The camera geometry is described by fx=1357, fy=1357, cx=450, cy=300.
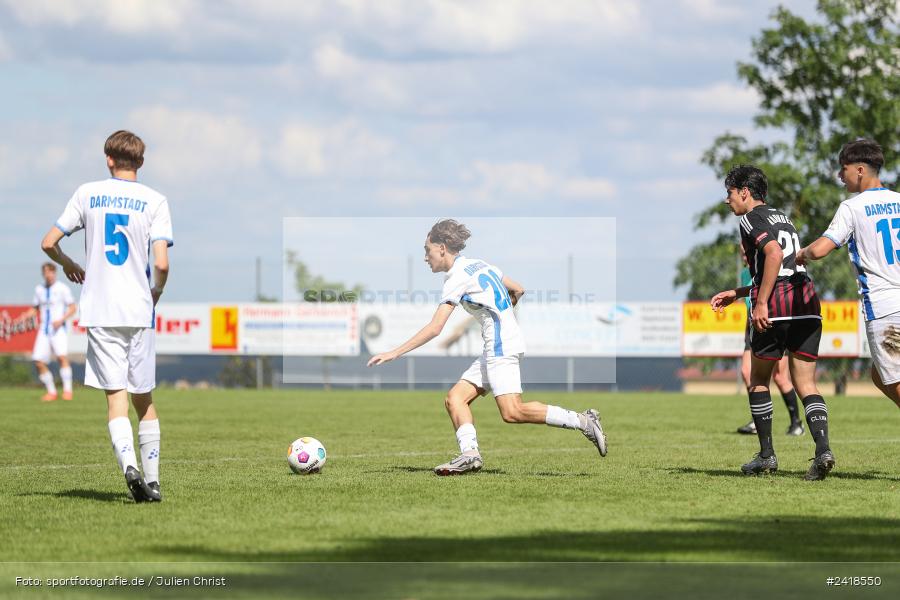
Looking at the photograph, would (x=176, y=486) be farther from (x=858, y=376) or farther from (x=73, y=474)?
(x=858, y=376)

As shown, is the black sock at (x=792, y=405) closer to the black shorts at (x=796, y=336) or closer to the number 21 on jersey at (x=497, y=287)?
the black shorts at (x=796, y=336)

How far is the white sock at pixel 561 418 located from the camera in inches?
384

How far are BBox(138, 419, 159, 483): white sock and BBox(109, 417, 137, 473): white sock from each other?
83mm

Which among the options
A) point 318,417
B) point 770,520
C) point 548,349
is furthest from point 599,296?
point 770,520

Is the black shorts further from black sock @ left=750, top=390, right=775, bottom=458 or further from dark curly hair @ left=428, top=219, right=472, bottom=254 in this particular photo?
dark curly hair @ left=428, top=219, right=472, bottom=254

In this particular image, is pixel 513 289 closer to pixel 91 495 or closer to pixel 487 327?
pixel 487 327

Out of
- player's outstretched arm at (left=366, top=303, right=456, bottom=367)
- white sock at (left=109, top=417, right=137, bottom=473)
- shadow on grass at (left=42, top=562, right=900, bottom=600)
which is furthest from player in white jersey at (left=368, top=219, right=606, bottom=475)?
shadow on grass at (left=42, top=562, right=900, bottom=600)

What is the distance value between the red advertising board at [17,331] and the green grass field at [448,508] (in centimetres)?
2012

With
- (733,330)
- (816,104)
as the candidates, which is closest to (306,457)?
(733,330)

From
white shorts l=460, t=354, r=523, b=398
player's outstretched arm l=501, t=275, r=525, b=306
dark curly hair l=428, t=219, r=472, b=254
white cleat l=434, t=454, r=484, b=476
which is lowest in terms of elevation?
white cleat l=434, t=454, r=484, b=476

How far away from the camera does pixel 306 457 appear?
9945mm

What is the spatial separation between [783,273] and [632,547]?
12.2 ft

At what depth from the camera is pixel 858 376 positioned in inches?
1375

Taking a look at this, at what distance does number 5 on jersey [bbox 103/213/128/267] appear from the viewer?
7945 mm
